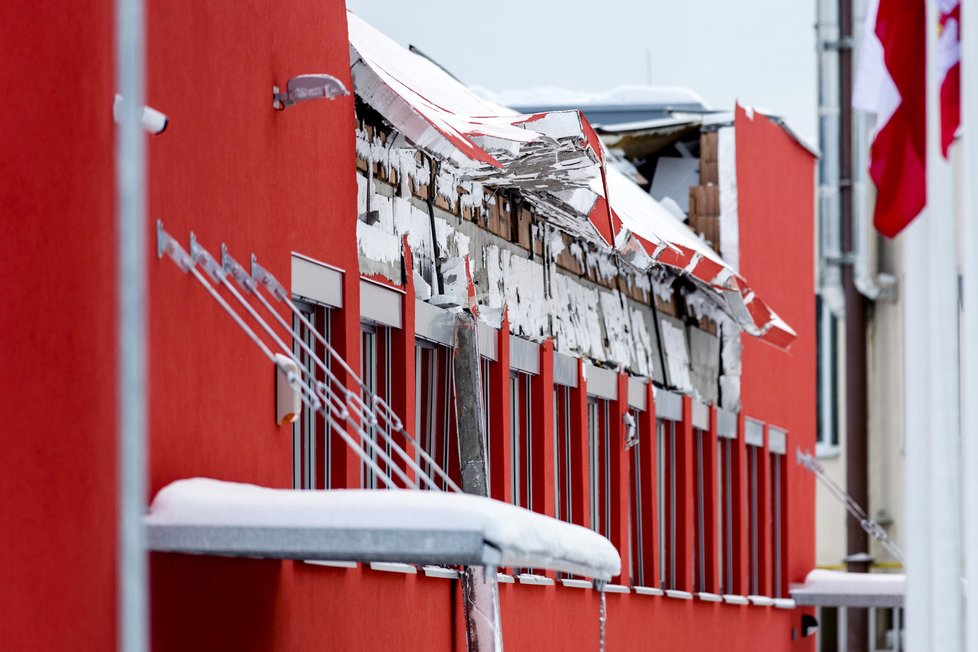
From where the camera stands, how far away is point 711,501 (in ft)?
69.6

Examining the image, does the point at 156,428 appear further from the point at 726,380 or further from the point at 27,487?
the point at 726,380

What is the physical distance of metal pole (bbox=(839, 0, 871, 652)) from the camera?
1302 inches

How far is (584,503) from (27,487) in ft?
29.1

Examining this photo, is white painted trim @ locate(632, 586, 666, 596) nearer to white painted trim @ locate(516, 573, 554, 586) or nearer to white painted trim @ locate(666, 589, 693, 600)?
white painted trim @ locate(666, 589, 693, 600)

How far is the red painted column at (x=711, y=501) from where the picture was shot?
21156 mm

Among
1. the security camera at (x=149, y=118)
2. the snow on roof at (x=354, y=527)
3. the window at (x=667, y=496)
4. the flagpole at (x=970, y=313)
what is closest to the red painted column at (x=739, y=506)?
the window at (x=667, y=496)

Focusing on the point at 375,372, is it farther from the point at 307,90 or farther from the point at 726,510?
the point at 726,510

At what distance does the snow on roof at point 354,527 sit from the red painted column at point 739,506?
544 inches

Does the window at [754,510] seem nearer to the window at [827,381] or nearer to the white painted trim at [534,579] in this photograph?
the white painted trim at [534,579]

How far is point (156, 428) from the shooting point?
351 inches

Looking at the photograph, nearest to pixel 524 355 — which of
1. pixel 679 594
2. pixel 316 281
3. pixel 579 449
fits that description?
pixel 579 449

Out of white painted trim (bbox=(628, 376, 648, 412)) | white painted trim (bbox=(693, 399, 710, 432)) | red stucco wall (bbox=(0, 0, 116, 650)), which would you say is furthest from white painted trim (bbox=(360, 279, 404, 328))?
white painted trim (bbox=(693, 399, 710, 432))

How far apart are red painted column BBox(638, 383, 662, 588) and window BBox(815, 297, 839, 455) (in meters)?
16.5

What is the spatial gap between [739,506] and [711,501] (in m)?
1.22
